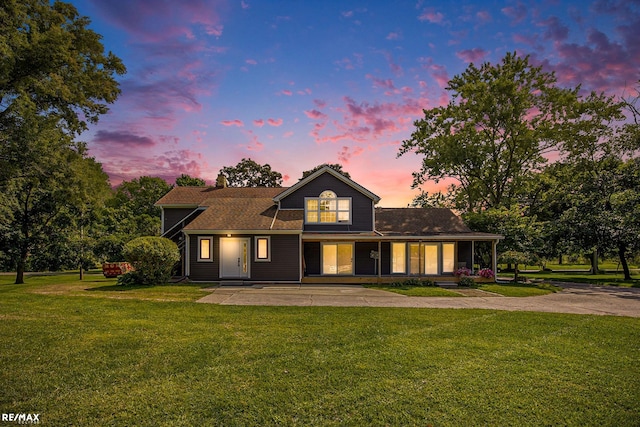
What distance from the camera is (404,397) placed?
4.82 metres

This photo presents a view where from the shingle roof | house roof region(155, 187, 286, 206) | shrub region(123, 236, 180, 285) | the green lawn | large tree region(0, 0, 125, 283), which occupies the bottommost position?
the green lawn

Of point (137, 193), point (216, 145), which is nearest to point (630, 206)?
point (216, 145)

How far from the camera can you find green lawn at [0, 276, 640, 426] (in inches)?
174

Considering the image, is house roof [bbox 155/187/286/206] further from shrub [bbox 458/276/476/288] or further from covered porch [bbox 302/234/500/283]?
shrub [bbox 458/276/476/288]

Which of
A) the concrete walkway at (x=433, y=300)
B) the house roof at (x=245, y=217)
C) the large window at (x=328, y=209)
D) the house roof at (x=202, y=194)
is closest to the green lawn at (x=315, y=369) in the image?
the concrete walkway at (x=433, y=300)

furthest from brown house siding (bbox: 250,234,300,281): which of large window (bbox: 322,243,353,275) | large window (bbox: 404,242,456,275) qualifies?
large window (bbox: 404,242,456,275)

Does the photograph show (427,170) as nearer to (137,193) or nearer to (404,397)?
(404,397)

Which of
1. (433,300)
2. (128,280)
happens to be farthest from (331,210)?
(128,280)

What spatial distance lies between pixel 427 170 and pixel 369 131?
12.9m

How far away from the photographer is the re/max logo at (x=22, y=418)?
4160 mm

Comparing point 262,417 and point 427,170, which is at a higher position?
point 427,170

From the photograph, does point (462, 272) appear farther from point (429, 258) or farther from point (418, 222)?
point (418, 222)

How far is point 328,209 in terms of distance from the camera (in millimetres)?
21422

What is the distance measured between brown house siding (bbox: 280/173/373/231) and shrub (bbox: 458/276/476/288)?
6.11m
